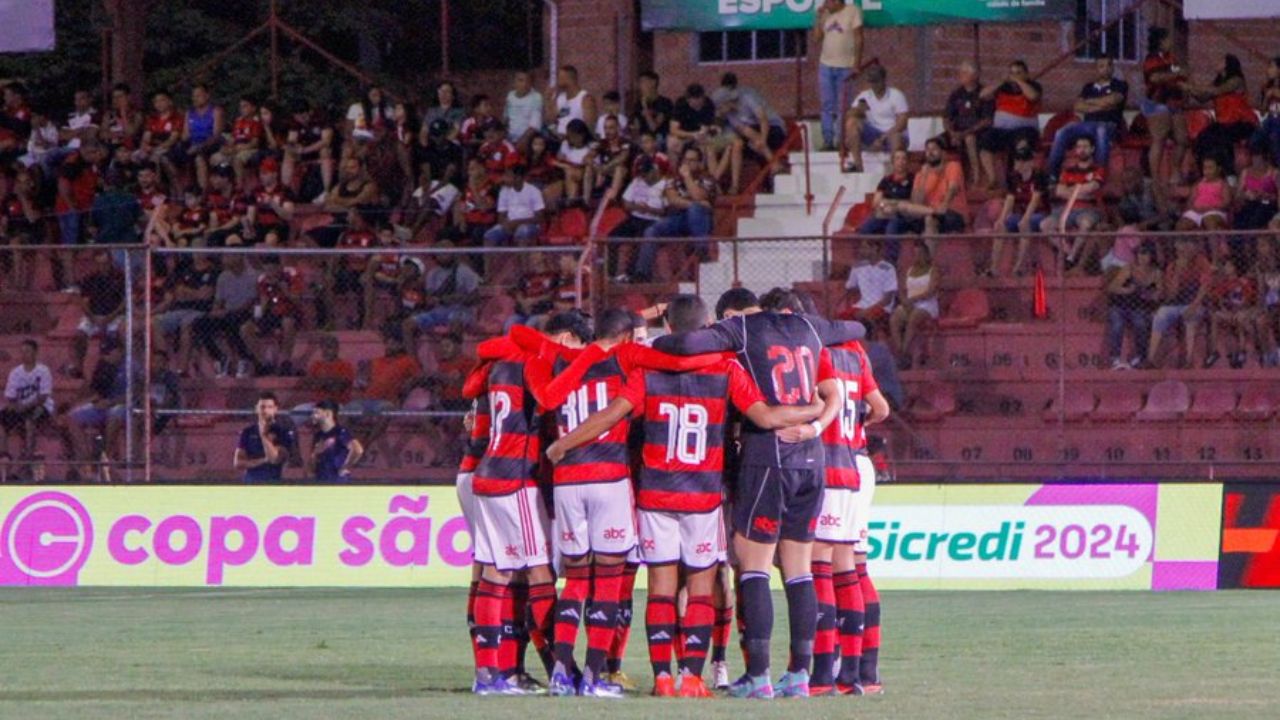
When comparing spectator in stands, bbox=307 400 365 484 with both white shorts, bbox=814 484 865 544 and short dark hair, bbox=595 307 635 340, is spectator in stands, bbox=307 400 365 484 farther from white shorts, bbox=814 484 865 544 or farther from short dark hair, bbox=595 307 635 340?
white shorts, bbox=814 484 865 544

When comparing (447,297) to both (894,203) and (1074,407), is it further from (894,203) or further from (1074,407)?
(1074,407)

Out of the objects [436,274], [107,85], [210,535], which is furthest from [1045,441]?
[107,85]

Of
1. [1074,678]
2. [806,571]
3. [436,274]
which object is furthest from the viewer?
[436,274]

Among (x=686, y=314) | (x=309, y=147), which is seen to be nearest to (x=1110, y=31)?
(x=309, y=147)

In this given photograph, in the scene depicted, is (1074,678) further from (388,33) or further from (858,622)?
(388,33)

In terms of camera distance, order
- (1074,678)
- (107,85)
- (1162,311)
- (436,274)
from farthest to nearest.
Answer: (107,85), (436,274), (1162,311), (1074,678)

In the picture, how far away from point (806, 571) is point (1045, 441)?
35.4 feet

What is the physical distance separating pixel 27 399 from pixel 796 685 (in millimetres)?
13476

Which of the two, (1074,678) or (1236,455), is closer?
(1074,678)

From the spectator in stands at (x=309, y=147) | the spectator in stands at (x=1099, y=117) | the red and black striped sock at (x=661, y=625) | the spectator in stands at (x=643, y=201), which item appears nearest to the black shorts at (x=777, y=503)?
the red and black striped sock at (x=661, y=625)

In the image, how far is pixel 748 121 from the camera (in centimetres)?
2655

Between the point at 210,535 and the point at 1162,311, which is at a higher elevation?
the point at 1162,311

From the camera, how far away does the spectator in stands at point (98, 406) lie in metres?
21.6

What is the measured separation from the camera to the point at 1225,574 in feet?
62.0
